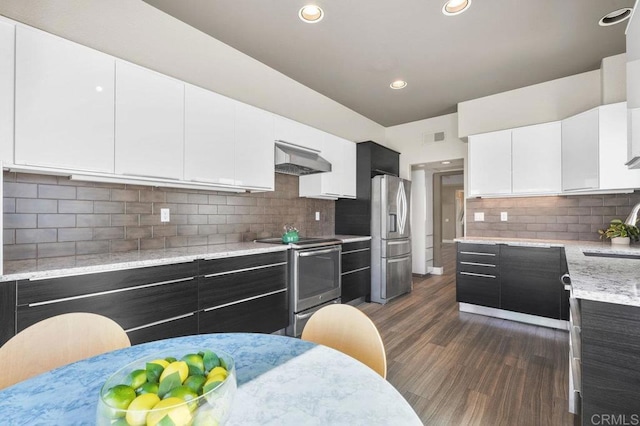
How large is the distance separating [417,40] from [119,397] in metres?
3.19

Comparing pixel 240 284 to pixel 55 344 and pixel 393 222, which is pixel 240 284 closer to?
pixel 55 344

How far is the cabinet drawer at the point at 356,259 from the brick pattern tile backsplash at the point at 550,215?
4.80ft

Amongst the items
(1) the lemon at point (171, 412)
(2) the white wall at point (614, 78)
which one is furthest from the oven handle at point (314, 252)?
(2) the white wall at point (614, 78)

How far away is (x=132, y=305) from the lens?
1798 mm

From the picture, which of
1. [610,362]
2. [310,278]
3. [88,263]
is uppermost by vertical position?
[88,263]

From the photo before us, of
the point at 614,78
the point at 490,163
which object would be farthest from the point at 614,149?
the point at 490,163

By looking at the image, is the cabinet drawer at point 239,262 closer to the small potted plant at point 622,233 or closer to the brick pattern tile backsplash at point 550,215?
the brick pattern tile backsplash at point 550,215

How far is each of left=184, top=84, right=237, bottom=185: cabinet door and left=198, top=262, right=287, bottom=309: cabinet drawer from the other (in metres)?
0.80

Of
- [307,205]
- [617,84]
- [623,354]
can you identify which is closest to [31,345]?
[623,354]

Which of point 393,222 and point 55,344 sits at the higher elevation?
point 393,222

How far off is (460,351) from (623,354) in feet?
5.56

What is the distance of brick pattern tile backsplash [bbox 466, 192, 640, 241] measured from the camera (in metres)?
3.13

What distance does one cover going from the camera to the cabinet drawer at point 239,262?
7.16ft

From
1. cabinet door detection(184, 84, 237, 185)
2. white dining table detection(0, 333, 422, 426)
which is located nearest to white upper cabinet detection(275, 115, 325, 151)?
cabinet door detection(184, 84, 237, 185)
